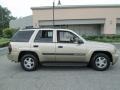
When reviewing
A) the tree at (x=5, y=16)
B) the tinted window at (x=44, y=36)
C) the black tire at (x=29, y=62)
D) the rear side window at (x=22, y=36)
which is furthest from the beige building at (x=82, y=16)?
the tree at (x=5, y=16)

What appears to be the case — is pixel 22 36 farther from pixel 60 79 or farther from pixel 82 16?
pixel 82 16

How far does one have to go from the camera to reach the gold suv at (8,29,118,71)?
945cm

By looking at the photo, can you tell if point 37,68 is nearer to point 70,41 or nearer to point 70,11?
point 70,41

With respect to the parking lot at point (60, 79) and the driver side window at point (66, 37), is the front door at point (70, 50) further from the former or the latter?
the parking lot at point (60, 79)

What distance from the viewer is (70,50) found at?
941 cm

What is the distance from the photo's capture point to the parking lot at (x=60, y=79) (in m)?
7.14

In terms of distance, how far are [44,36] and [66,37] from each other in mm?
911

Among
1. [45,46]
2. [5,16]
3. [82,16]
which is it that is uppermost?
[5,16]

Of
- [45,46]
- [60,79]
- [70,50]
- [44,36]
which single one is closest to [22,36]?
[44,36]

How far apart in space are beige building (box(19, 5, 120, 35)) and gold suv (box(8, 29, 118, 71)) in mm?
24495

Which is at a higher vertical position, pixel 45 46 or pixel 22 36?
pixel 22 36

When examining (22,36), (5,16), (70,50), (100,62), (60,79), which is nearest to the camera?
(60,79)

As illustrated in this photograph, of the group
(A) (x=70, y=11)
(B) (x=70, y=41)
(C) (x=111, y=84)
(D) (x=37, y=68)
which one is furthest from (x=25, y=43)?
(A) (x=70, y=11)

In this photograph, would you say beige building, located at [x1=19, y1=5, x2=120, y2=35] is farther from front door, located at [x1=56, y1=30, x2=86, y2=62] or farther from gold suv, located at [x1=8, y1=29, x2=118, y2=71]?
front door, located at [x1=56, y1=30, x2=86, y2=62]
